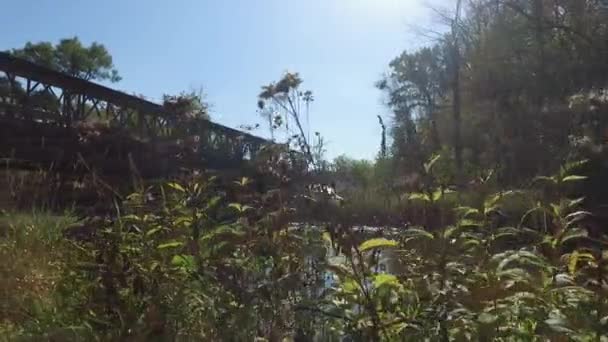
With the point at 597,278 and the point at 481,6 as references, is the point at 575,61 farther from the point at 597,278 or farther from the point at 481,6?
the point at 597,278

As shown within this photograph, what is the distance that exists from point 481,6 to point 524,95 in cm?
430

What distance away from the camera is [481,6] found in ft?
68.0

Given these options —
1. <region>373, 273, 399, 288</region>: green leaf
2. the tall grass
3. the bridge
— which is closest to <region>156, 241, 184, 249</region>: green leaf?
the tall grass

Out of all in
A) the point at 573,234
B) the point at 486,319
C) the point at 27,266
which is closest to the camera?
the point at 486,319

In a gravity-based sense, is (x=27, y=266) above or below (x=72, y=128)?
below

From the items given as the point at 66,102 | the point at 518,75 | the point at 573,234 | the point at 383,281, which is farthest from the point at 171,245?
the point at 518,75

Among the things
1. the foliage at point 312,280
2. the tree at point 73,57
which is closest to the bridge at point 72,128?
the foliage at point 312,280

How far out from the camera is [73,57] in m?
39.0

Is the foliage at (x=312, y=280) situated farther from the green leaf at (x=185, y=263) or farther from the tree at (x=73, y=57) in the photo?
the tree at (x=73, y=57)

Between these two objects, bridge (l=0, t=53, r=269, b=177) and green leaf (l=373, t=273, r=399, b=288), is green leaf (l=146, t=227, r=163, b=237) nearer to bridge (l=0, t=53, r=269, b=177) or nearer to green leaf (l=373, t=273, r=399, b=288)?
green leaf (l=373, t=273, r=399, b=288)

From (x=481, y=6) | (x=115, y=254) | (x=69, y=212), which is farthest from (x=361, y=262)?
(x=481, y=6)

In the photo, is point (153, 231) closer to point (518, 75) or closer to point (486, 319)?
point (486, 319)

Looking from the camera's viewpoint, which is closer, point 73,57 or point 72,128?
point 72,128

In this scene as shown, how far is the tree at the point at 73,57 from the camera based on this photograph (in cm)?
3655
